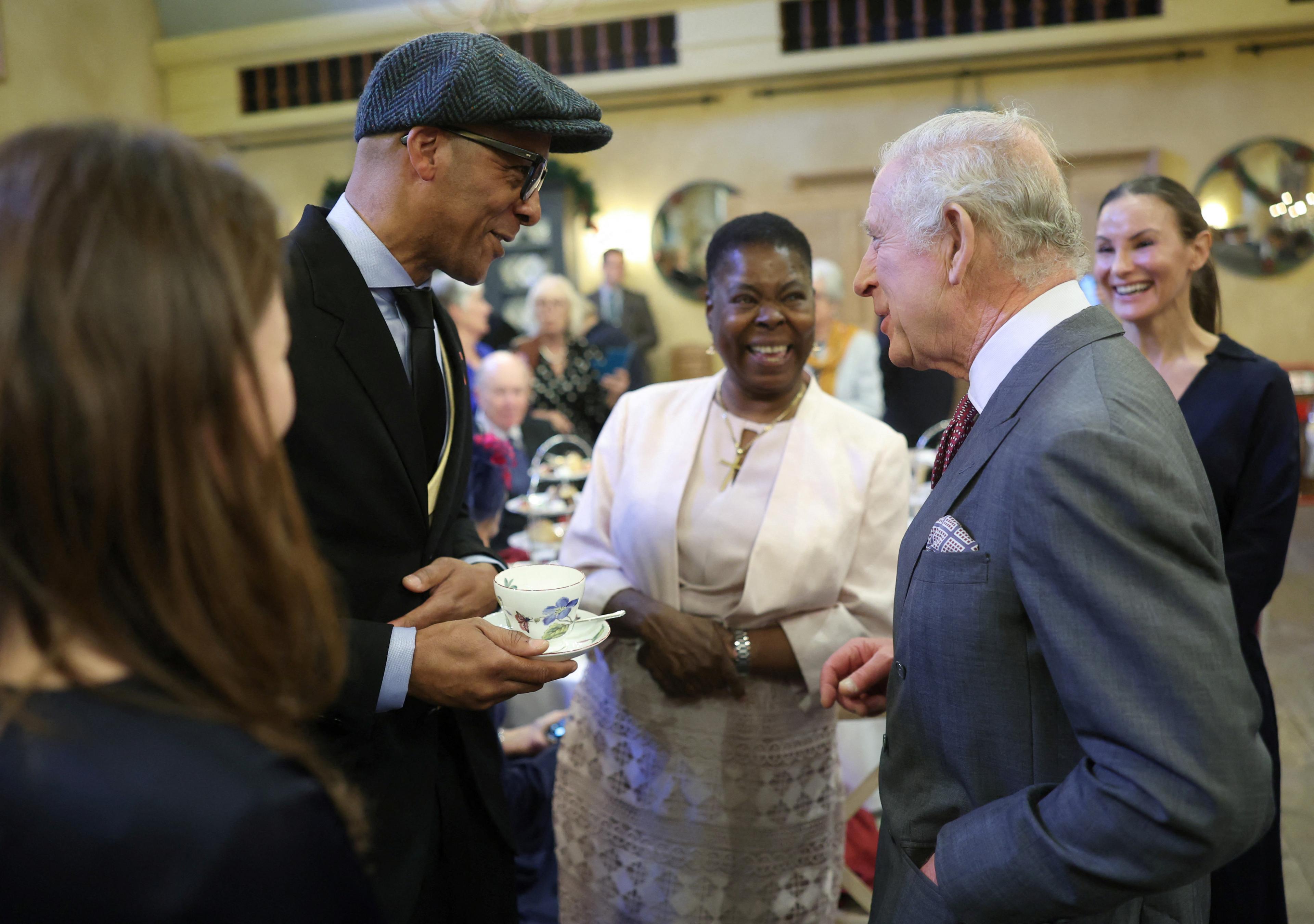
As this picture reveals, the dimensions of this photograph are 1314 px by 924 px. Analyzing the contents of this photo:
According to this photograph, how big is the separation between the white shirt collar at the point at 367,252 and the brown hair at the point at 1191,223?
188 centimetres

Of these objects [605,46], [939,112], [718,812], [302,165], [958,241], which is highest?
[605,46]

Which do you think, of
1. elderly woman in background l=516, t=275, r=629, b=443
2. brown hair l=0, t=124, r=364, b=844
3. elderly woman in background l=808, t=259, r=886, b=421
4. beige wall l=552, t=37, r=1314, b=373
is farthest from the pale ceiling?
brown hair l=0, t=124, r=364, b=844

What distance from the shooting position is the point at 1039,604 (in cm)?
92

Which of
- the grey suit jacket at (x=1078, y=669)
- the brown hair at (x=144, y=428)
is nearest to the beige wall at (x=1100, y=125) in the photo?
the grey suit jacket at (x=1078, y=669)

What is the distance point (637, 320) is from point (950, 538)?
26.7 feet

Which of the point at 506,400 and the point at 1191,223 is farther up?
the point at 1191,223

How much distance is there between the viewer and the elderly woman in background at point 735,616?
1813mm

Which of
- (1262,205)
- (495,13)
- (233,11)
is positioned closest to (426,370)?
(495,13)

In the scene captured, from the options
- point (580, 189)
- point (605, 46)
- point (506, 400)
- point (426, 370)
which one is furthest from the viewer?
point (580, 189)

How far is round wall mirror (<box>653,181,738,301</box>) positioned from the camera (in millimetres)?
9016

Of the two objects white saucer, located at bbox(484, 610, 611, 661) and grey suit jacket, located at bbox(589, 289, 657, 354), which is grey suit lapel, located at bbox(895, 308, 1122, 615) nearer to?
white saucer, located at bbox(484, 610, 611, 661)

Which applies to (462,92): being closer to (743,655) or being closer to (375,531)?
(375,531)

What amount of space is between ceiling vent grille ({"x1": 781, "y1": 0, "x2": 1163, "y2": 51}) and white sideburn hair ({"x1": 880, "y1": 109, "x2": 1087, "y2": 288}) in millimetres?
7895

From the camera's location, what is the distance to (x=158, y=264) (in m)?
0.57
